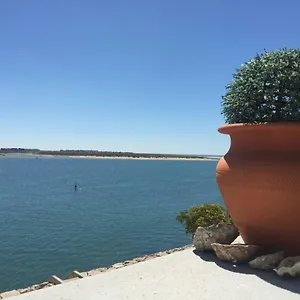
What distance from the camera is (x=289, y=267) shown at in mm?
5703

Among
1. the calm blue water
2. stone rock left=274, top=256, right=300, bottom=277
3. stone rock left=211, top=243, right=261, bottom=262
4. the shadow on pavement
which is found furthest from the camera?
the calm blue water

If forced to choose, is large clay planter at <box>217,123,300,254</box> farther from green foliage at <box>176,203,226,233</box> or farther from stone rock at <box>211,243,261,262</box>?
green foliage at <box>176,203,226,233</box>

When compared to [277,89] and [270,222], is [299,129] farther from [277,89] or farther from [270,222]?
[270,222]

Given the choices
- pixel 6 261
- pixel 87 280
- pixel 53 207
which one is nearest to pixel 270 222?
pixel 87 280

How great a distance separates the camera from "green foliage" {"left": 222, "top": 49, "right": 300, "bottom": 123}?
20.9 feet

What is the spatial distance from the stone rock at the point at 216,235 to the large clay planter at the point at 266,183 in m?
0.61

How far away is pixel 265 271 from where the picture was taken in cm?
605

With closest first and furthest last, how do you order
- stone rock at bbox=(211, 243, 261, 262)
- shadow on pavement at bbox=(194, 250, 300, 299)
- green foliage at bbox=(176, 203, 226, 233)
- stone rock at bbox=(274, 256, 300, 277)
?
shadow on pavement at bbox=(194, 250, 300, 299)
stone rock at bbox=(274, 256, 300, 277)
stone rock at bbox=(211, 243, 261, 262)
green foliage at bbox=(176, 203, 226, 233)

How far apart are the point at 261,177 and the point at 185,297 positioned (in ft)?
7.30

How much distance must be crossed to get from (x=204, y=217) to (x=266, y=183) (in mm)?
5409

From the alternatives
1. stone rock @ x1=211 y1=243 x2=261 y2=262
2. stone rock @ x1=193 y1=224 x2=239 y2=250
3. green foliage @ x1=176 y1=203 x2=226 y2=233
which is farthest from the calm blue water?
stone rock @ x1=211 y1=243 x2=261 y2=262

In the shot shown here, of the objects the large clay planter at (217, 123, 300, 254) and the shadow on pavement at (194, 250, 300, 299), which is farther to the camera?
the large clay planter at (217, 123, 300, 254)

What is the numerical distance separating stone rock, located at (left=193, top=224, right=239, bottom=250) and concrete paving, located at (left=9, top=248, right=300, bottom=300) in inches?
28.6

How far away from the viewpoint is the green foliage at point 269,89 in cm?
636
